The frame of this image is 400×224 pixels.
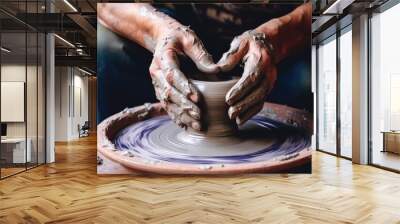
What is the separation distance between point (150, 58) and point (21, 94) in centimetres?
290

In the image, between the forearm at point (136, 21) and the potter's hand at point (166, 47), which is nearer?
the potter's hand at point (166, 47)

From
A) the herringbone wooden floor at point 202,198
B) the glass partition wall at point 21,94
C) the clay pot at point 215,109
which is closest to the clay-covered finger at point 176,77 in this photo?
the clay pot at point 215,109

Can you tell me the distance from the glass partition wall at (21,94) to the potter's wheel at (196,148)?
2.12 m

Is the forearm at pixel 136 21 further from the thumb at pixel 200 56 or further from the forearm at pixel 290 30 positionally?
the forearm at pixel 290 30

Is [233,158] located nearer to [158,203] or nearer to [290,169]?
[290,169]

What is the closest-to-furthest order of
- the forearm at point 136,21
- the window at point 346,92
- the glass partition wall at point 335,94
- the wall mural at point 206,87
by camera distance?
1. the wall mural at point 206,87
2. the forearm at point 136,21
3. the window at point 346,92
4. the glass partition wall at point 335,94

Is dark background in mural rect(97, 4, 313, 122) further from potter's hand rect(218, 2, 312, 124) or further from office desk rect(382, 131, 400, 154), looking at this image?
office desk rect(382, 131, 400, 154)

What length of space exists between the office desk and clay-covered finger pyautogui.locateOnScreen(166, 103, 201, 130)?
3.70m

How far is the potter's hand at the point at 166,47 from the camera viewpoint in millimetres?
5809

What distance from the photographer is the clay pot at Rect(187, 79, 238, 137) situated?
5.84 meters

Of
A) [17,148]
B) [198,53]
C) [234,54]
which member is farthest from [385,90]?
[17,148]

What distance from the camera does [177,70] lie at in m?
5.84

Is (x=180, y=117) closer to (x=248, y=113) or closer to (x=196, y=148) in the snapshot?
(x=196, y=148)

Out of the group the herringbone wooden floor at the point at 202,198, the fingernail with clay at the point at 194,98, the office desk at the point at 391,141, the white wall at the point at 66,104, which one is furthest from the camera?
the white wall at the point at 66,104
